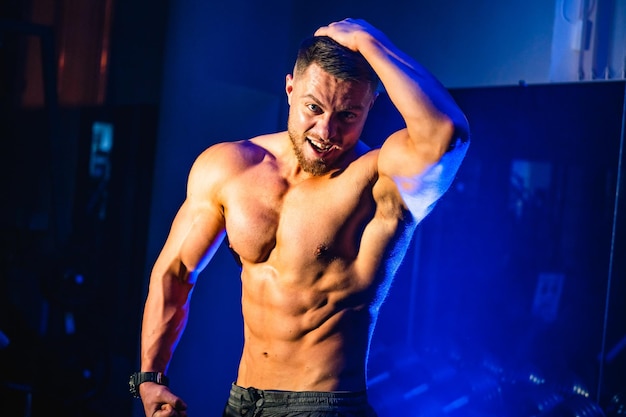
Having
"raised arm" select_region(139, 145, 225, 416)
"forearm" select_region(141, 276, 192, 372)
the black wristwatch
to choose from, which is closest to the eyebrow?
"raised arm" select_region(139, 145, 225, 416)

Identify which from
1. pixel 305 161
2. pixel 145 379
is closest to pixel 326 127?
pixel 305 161

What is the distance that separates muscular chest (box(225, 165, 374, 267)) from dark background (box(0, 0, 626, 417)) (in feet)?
5.02

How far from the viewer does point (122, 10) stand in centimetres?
441

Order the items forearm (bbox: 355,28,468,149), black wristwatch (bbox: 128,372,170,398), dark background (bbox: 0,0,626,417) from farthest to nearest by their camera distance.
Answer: dark background (bbox: 0,0,626,417) < black wristwatch (bbox: 128,372,170,398) < forearm (bbox: 355,28,468,149)

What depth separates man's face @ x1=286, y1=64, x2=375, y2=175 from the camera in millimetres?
1929

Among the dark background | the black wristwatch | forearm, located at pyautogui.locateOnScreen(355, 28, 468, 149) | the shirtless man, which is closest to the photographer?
forearm, located at pyautogui.locateOnScreen(355, 28, 468, 149)

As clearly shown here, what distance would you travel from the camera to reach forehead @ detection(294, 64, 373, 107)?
6.31ft

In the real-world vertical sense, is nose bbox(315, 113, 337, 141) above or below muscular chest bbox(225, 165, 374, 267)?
above

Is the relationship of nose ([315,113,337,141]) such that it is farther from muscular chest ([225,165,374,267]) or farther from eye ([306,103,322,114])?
muscular chest ([225,165,374,267])

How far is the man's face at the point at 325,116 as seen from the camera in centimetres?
193

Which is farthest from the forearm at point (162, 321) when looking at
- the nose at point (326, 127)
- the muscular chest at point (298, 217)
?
the nose at point (326, 127)

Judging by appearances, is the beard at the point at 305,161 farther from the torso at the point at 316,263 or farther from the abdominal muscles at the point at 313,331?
the abdominal muscles at the point at 313,331

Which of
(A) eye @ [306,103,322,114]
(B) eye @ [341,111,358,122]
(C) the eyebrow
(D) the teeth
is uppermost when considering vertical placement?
(C) the eyebrow

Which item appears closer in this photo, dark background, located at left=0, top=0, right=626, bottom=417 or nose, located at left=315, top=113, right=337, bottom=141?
nose, located at left=315, top=113, right=337, bottom=141
